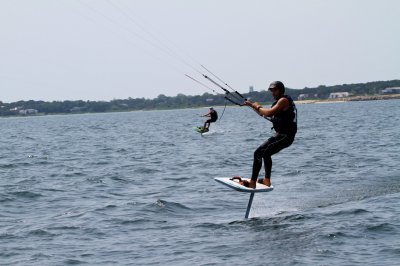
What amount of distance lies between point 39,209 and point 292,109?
7287 millimetres

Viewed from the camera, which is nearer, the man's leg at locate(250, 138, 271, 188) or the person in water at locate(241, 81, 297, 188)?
the person in water at locate(241, 81, 297, 188)

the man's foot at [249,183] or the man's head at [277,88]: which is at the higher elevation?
the man's head at [277,88]

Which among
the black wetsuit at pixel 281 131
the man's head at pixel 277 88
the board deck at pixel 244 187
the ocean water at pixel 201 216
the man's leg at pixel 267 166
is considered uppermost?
the man's head at pixel 277 88

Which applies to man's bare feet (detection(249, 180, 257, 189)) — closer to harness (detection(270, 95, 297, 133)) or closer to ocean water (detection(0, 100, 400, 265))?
ocean water (detection(0, 100, 400, 265))

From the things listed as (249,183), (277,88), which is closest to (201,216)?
(249,183)

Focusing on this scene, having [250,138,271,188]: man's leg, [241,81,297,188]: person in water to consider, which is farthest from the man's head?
[250,138,271,188]: man's leg

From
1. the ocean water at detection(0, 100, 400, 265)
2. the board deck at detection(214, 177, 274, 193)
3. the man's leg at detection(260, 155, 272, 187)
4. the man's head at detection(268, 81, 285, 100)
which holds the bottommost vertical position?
the ocean water at detection(0, 100, 400, 265)

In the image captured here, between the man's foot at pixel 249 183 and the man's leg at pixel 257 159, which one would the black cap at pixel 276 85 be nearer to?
the man's leg at pixel 257 159

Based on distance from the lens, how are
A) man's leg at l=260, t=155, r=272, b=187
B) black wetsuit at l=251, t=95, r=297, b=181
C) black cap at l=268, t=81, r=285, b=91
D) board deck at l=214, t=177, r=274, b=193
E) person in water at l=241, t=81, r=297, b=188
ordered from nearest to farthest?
person in water at l=241, t=81, r=297, b=188 < black cap at l=268, t=81, r=285, b=91 < black wetsuit at l=251, t=95, r=297, b=181 < board deck at l=214, t=177, r=274, b=193 < man's leg at l=260, t=155, r=272, b=187

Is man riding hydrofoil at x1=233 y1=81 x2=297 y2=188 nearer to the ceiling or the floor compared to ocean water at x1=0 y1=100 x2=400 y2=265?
nearer to the ceiling

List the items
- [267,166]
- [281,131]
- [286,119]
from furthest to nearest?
[267,166] → [281,131] → [286,119]

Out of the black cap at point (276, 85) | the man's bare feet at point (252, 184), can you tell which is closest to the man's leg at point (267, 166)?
the man's bare feet at point (252, 184)

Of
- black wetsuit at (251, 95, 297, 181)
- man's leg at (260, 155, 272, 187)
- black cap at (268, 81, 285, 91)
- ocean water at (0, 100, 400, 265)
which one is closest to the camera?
ocean water at (0, 100, 400, 265)

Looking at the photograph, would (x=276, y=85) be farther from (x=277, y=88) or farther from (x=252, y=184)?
(x=252, y=184)
